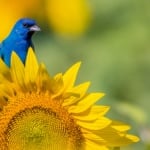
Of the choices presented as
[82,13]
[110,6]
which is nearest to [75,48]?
[110,6]

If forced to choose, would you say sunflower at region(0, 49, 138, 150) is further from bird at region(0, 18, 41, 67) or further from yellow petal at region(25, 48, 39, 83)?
bird at region(0, 18, 41, 67)

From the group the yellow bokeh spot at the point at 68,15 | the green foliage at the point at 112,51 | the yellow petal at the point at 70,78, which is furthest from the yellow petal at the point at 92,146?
the green foliage at the point at 112,51

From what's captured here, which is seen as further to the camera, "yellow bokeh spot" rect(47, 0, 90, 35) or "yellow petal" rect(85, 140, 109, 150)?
"yellow bokeh spot" rect(47, 0, 90, 35)

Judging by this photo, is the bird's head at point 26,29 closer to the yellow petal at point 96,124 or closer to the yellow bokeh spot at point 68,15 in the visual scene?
the yellow petal at point 96,124

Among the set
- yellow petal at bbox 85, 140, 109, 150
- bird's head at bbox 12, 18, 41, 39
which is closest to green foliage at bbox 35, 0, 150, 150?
bird's head at bbox 12, 18, 41, 39

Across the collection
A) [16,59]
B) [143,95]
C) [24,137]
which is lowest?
[24,137]

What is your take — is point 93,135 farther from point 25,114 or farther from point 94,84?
point 94,84

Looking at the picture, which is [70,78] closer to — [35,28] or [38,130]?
[38,130]
